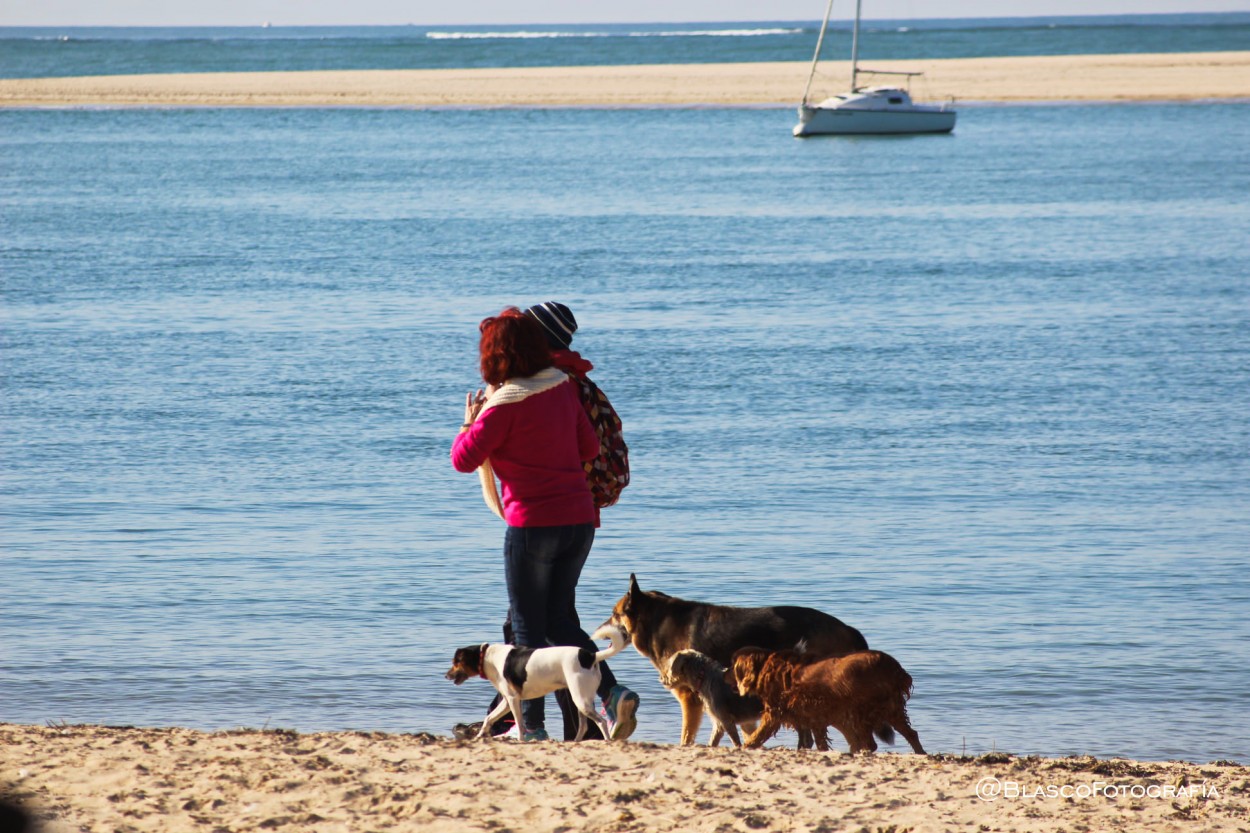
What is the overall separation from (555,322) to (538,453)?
448mm

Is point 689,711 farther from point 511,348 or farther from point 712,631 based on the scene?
point 511,348

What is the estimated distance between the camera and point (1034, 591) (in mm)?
8375

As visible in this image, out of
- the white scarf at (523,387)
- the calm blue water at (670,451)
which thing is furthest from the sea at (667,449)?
the white scarf at (523,387)

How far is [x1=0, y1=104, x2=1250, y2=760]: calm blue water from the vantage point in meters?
7.17

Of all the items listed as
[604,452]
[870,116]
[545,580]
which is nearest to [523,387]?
[604,452]

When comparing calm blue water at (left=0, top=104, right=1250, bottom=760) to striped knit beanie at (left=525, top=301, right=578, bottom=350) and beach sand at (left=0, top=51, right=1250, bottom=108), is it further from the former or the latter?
beach sand at (left=0, top=51, right=1250, bottom=108)

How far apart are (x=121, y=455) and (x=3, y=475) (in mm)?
975

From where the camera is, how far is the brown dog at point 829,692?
197 inches

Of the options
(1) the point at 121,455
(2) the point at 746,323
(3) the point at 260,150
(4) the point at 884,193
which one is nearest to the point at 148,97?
(3) the point at 260,150

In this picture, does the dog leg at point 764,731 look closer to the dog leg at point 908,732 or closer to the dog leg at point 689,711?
the dog leg at point 689,711

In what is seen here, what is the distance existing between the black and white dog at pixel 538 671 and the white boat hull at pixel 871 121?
167ft

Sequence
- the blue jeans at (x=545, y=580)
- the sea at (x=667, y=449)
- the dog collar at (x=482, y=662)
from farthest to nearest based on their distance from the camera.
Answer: the sea at (x=667, y=449) < the dog collar at (x=482, y=662) < the blue jeans at (x=545, y=580)

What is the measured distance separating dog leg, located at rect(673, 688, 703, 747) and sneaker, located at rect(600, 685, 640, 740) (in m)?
0.22

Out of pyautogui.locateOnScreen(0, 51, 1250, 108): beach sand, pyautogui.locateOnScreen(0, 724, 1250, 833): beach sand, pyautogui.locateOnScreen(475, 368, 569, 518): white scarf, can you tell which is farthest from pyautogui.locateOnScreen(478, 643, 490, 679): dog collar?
pyautogui.locateOnScreen(0, 51, 1250, 108): beach sand
